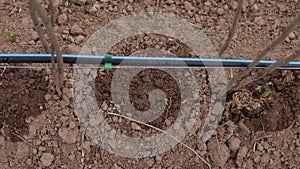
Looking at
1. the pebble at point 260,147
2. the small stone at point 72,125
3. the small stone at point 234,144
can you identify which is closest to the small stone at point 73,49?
the small stone at point 72,125

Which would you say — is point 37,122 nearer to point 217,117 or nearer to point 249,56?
point 217,117

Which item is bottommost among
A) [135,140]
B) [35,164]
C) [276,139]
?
[35,164]

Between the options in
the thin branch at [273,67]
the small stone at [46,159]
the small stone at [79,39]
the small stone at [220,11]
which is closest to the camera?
the thin branch at [273,67]

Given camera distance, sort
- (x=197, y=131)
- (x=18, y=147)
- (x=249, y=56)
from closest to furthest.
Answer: (x=18, y=147)
(x=197, y=131)
(x=249, y=56)

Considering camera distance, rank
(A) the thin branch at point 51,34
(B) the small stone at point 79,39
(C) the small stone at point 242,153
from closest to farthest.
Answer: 1. (A) the thin branch at point 51,34
2. (C) the small stone at point 242,153
3. (B) the small stone at point 79,39

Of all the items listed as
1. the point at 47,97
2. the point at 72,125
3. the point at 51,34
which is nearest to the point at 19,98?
the point at 47,97

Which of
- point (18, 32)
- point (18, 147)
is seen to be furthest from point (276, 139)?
point (18, 32)

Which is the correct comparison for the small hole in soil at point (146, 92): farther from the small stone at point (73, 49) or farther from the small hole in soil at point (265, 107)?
the small hole in soil at point (265, 107)
